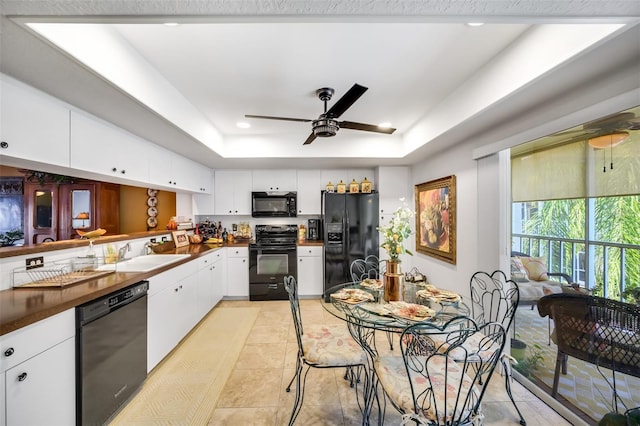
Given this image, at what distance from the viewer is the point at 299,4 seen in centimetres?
94

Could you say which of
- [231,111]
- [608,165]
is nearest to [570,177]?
[608,165]

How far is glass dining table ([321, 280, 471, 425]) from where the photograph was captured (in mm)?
1501

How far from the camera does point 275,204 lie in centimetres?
438

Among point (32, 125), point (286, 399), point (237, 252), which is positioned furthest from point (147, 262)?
point (286, 399)

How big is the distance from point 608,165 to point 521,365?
1.86 meters

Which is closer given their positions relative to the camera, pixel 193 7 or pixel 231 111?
pixel 193 7

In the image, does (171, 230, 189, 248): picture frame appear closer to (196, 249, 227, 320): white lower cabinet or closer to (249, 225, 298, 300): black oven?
(196, 249, 227, 320): white lower cabinet

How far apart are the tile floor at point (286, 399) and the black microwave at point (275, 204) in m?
2.23

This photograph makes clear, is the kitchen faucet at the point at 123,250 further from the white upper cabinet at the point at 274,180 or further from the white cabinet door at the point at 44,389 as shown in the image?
the white upper cabinet at the point at 274,180

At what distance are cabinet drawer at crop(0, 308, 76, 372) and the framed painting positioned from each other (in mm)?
2299

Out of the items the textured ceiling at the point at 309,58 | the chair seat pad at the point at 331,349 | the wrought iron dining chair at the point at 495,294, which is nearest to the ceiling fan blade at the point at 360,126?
the textured ceiling at the point at 309,58

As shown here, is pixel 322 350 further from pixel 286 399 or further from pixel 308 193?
pixel 308 193

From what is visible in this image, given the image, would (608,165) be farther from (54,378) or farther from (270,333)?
(54,378)

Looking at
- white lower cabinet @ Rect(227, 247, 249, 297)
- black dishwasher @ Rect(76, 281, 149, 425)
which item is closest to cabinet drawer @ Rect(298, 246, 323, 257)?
white lower cabinet @ Rect(227, 247, 249, 297)
